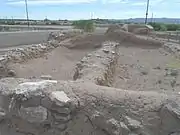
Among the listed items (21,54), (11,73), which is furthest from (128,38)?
(11,73)

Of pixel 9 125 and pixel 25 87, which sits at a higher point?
pixel 25 87

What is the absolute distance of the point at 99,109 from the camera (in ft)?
15.1

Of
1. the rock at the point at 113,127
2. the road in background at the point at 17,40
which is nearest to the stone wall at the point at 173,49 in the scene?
the rock at the point at 113,127

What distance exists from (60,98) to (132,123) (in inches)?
46.9

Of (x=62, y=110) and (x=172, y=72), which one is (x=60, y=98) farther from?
(x=172, y=72)

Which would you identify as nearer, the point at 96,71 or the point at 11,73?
the point at 96,71

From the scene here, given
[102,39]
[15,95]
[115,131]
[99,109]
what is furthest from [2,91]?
[102,39]

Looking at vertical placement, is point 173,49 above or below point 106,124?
below

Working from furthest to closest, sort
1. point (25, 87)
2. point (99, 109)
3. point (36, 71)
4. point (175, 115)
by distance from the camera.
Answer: point (36, 71) < point (25, 87) < point (99, 109) < point (175, 115)

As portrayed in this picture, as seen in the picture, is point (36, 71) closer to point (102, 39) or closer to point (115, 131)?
point (102, 39)

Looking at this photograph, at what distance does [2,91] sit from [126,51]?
10.9 meters

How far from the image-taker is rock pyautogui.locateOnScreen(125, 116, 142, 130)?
171 inches

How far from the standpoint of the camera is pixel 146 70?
11.3 m

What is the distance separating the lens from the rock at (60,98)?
15.0 feet
